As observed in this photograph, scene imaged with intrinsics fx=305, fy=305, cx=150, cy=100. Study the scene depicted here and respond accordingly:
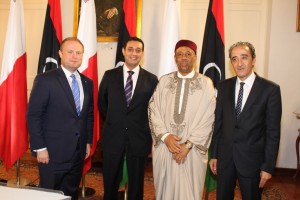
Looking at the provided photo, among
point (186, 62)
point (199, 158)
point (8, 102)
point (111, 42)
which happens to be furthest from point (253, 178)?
point (111, 42)

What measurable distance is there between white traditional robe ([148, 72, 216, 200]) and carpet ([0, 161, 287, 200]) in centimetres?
109

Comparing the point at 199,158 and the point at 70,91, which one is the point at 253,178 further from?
the point at 70,91

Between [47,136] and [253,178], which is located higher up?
[47,136]

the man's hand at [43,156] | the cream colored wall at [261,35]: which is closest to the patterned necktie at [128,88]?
the man's hand at [43,156]

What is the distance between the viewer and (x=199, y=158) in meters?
2.55

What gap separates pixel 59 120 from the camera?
234 centimetres

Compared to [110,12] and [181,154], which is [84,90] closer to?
[181,154]

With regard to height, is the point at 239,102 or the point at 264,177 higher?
the point at 239,102

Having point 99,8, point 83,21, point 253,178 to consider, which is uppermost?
point 99,8

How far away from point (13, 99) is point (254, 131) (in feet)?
8.68

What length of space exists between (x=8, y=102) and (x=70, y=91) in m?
1.51

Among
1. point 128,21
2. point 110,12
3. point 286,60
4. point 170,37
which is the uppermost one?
point 110,12

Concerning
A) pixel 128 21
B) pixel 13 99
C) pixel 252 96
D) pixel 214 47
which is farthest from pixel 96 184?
pixel 252 96

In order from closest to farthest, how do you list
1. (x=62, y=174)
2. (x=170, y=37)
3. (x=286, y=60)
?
(x=62, y=174) → (x=170, y=37) → (x=286, y=60)
